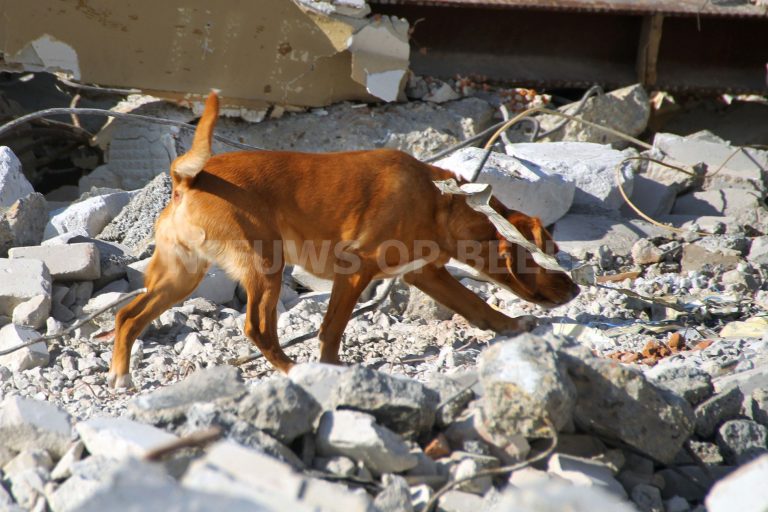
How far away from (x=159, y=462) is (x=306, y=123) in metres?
6.43

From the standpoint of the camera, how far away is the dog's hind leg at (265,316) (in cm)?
517

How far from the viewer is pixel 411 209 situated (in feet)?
18.4

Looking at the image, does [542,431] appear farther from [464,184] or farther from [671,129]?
[671,129]

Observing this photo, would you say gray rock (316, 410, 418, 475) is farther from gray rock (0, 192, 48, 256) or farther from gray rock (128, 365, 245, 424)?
gray rock (0, 192, 48, 256)

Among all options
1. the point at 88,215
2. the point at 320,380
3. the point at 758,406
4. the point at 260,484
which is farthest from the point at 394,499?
the point at 88,215

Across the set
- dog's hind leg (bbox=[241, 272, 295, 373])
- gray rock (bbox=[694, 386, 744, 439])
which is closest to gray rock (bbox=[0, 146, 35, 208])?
dog's hind leg (bbox=[241, 272, 295, 373])

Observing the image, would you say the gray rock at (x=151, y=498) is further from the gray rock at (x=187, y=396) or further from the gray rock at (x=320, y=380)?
the gray rock at (x=320, y=380)

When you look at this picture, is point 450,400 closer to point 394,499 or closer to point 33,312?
point 394,499

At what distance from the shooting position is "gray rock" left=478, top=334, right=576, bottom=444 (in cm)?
A: 335

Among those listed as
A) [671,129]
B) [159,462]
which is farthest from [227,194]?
[671,129]

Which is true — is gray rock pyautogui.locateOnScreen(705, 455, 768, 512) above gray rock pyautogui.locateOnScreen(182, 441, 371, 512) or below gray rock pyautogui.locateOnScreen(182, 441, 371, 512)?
below

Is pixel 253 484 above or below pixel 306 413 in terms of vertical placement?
above

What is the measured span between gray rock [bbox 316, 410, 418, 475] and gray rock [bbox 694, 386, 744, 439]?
54.0 inches

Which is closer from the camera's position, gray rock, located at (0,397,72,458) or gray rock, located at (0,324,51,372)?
gray rock, located at (0,397,72,458)
